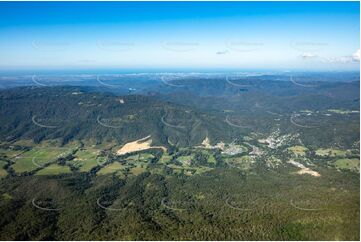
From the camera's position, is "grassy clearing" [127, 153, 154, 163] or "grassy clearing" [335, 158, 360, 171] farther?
"grassy clearing" [127, 153, 154, 163]

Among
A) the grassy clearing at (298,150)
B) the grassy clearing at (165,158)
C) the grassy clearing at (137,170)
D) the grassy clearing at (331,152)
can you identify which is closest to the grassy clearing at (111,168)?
the grassy clearing at (137,170)

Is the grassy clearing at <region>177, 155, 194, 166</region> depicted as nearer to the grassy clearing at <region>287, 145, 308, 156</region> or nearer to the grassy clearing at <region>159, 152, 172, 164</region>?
the grassy clearing at <region>159, 152, 172, 164</region>

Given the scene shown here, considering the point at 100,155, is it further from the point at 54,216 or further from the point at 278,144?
the point at 278,144

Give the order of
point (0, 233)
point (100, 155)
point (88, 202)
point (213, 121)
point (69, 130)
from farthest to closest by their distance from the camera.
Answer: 1. point (213, 121)
2. point (69, 130)
3. point (100, 155)
4. point (88, 202)
5. point (0, 233)

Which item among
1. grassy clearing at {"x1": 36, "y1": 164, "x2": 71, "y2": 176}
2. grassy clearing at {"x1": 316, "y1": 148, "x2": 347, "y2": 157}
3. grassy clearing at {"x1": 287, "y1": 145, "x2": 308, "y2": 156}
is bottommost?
grassy clearing at {"x1": 36, "y1": 164, "x2": 71, "y2": 176}

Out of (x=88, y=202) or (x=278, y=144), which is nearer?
(x=88, y=202)

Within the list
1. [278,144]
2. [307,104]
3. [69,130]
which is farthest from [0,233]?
[307,104]

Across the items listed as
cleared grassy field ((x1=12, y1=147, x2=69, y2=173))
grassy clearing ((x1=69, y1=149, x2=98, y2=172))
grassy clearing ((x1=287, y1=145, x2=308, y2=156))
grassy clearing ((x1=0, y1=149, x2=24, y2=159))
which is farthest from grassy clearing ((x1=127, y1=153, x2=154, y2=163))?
grassy clearing ((x1=287, y1=145, x2=308, y2=156))

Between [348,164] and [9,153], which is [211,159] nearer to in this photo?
[348,164]
